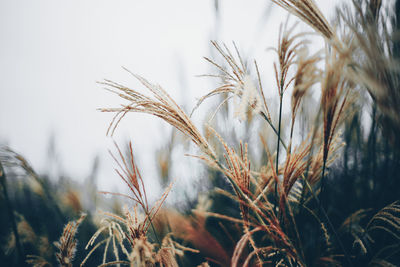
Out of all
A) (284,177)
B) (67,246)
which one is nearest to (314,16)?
(284,177)

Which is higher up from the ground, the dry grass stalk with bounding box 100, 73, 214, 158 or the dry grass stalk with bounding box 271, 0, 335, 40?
the dry grass stalk with bounding box 271, 0, 335, 40

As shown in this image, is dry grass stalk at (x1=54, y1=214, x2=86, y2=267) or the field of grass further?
dry grass stalk at (x1=54, y1=214, x2=86, y2=267)

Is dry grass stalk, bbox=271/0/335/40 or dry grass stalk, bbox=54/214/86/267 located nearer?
dry grass stalk, bbox=271/0/335/40

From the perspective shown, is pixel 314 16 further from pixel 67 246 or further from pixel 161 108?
pixel 67 246

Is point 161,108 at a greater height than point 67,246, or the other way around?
point 161,108

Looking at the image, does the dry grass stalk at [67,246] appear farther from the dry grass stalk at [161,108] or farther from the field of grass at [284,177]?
the dry grass stalk at [161,108]

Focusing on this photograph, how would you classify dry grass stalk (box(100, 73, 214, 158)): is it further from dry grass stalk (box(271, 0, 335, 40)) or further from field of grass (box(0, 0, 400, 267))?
dry grass stalk (box(271, 0, 335, 40))

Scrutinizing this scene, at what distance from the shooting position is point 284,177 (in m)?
0.45

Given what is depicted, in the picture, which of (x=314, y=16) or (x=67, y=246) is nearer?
(x=314, y=16)

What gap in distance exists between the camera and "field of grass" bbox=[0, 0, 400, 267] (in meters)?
0.36

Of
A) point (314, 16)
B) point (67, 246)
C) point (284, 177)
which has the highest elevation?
point (314, 16)

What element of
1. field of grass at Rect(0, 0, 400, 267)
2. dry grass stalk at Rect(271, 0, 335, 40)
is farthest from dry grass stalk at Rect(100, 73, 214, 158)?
dry grass stalk at Rect(271, 0, 335, 40)

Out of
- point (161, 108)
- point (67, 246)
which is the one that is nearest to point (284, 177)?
point (161, 108)

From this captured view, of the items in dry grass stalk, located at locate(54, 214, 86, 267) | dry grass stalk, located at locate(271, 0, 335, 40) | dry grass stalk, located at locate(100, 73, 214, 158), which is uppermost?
dry grass stalk, located at locate(271, 0, 335, 40)
